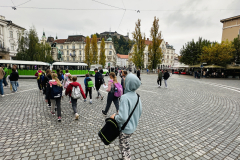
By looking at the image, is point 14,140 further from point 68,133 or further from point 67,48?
point 67,48

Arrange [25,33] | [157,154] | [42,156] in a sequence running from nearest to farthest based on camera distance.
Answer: [42,156]
[157,154]
[25,33]

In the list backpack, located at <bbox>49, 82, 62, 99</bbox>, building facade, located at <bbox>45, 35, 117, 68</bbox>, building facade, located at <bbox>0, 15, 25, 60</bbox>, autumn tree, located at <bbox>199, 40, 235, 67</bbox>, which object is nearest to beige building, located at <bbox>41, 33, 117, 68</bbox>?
building facade, located at <bbox>45, 35, 117, 68</bbox>

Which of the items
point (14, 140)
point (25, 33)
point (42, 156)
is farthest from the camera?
point (25, 33)

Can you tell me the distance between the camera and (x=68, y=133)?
391 centimetres

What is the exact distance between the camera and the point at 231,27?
1537 inches

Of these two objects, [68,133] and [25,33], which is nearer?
[68,133]

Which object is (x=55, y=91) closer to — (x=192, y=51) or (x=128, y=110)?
(x=128, y=110)

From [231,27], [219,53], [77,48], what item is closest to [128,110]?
[219,53]

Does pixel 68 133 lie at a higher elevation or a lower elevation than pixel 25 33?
lower

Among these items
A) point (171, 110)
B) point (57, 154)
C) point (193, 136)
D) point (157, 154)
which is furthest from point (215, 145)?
point (57, 154)

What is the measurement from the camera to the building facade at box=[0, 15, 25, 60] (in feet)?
112

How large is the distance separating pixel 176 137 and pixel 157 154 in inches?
45.6

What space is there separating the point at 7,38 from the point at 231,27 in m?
67.9

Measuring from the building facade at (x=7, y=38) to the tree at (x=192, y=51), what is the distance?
46.3m
